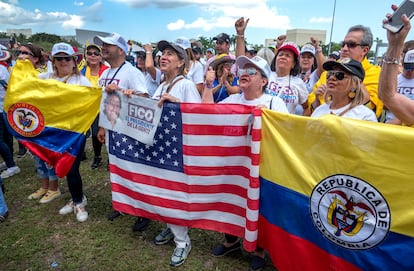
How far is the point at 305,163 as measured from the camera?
7.50 feet

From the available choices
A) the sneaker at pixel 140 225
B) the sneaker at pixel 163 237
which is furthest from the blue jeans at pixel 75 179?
the sneaker at pixel 163 237

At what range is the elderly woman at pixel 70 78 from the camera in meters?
4.00

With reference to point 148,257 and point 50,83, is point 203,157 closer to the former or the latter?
point 148,257

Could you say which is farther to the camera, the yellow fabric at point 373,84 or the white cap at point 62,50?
the white cap at point 62,50

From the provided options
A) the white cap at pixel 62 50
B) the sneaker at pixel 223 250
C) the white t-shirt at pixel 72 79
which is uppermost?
the white cap at pixel 62 50

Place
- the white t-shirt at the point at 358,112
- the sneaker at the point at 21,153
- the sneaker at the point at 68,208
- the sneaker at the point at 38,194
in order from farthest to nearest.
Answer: the sneaker at the point at 21,153 → the sneaker at the point at 38,194 → the sneaker at the point at 68,208 → the white t-shirt at the point at 358,112

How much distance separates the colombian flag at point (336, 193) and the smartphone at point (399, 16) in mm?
624

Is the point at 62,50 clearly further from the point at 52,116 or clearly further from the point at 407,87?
the point at 407,87

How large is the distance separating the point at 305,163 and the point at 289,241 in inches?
27.4

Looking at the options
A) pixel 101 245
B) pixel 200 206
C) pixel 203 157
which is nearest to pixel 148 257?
pixel 101 245

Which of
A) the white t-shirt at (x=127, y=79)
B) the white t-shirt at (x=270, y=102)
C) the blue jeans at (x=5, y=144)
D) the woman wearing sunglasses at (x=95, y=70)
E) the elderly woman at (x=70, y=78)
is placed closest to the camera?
the white t-shirt at (x=270, y=102)

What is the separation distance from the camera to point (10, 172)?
18.2ft

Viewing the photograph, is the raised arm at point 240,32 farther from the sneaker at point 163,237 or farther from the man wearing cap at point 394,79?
the sneaker at point 163,237

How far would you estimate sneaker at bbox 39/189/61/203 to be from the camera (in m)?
4.56
